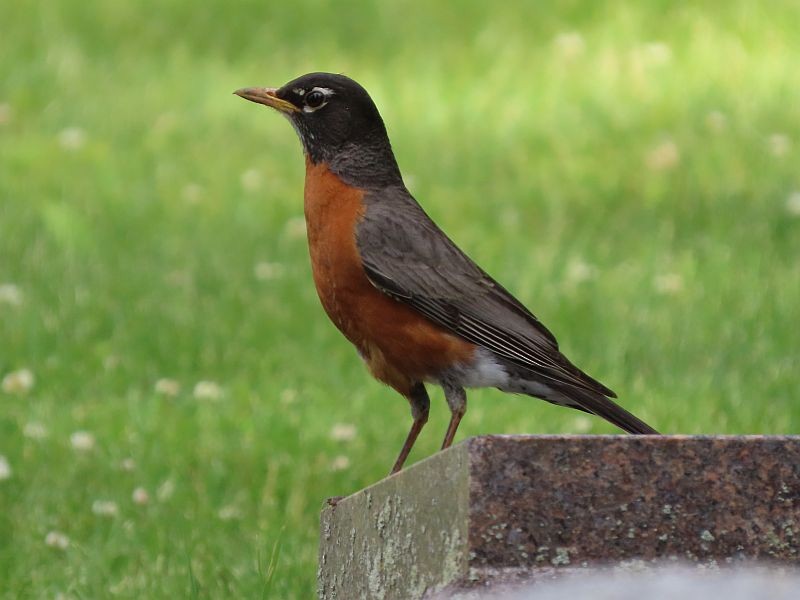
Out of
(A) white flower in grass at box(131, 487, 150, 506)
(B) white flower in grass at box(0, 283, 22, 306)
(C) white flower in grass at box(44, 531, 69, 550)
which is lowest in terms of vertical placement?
(C) white flower in grass at box(44, 531, 69, 550)

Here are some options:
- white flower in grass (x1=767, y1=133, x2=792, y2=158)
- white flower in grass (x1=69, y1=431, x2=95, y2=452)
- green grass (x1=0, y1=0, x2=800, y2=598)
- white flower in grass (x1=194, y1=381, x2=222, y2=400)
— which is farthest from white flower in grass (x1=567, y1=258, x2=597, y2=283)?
white flower in grass (x1=69, y1=431, x2=95, y2=452)

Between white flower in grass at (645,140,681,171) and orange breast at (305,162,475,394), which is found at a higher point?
→ white flower in grass at (645,140,681,171)

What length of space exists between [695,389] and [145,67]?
21.7 ft

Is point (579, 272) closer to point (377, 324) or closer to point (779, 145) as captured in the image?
point (779, 145)

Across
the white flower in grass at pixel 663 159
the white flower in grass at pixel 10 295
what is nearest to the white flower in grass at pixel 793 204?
the white flower in grass at pixel 663 159

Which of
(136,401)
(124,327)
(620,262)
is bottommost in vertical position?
(136,401)

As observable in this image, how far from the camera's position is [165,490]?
17.3 ft

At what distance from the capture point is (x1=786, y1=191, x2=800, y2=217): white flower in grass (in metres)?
8.49

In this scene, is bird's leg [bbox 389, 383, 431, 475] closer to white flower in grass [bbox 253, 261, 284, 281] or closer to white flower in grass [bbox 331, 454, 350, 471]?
white flower in grass [bbox 331, 454, 350, 471]

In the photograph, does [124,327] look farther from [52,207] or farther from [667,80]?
[667,80]

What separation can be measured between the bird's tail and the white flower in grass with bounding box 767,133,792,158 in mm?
5521

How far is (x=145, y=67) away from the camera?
38.5ft

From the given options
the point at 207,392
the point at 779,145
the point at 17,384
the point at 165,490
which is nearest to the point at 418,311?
the point at 165,490

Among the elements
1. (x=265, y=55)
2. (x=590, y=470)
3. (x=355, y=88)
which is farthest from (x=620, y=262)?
(x=590, y=470)
